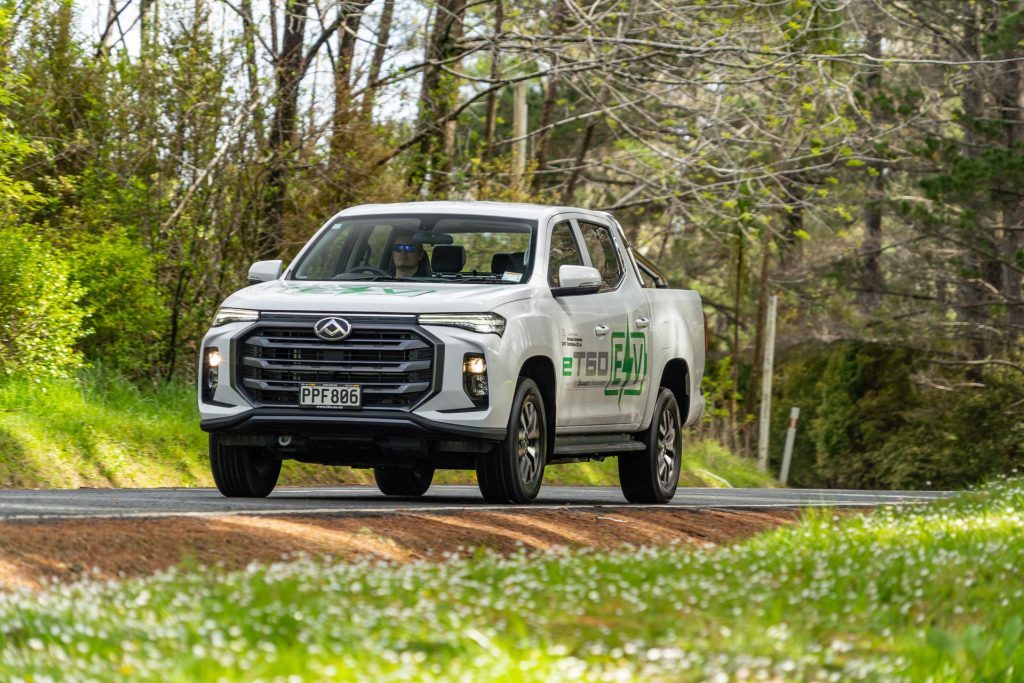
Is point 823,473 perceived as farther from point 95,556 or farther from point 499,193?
point 95,556

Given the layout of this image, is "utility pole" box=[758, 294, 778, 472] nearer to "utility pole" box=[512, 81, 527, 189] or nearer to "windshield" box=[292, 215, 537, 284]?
"utility pole" box=[512, 81, 527, 189]

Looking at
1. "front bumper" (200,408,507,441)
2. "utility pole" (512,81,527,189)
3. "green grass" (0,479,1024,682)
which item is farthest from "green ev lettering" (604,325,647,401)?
"utility pole" (512,81,527,189)

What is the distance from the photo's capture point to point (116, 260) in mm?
17766

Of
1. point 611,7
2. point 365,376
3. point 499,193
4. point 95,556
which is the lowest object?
point 95,556

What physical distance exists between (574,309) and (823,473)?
115 ft

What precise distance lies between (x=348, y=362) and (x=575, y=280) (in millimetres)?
1791

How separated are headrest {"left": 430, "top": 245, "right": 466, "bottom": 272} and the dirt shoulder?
1921mm

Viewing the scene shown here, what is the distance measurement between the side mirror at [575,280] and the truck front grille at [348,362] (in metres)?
A: 1.39

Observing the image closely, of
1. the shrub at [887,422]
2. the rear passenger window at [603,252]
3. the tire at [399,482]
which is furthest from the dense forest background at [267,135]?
the shrub at [887,422]

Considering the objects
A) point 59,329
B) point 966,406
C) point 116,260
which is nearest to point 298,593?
point 59,329

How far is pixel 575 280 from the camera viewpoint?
38.5 feet

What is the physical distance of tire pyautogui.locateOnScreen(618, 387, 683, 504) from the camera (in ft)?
44.8

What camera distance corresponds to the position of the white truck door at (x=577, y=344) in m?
11.9

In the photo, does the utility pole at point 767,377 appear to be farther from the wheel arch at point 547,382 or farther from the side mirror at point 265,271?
the side mirror at point 265,271
